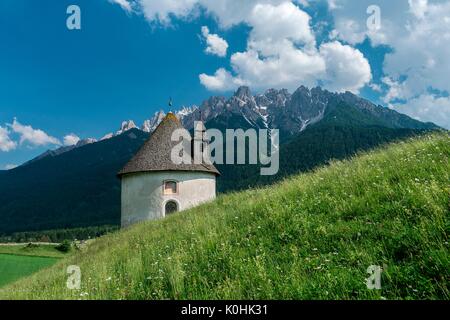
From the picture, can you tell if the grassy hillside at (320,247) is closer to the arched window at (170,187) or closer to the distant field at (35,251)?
the arched window at (170,187)

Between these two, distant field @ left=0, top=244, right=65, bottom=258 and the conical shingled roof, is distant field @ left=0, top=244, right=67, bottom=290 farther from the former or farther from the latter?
the conical shingled roof

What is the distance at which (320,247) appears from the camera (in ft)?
20.5

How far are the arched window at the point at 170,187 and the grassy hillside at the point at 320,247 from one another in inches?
737

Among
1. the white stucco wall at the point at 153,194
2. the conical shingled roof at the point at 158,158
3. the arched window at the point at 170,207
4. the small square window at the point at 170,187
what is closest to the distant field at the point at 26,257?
the white stucco wall at the point at 153,194

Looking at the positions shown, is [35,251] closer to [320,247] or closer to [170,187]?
[170,187]

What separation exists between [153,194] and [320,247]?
2292 centimetres

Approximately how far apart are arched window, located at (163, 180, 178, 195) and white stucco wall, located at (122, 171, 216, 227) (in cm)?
22

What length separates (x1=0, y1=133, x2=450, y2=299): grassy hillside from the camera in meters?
4.94

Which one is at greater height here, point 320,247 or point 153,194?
point 153,194

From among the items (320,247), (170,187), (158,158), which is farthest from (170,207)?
(320,247)
